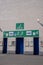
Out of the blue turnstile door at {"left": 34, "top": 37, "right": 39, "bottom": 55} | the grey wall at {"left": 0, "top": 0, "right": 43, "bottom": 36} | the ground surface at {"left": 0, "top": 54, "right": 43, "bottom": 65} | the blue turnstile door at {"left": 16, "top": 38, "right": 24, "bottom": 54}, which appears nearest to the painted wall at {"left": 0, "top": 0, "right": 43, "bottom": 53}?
the grey wall at {"left": 0, "top": 0, "right": 43, "bottom": 36}

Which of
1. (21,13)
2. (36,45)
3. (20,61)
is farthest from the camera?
(21,13)

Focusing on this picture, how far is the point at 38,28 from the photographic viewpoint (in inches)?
1106

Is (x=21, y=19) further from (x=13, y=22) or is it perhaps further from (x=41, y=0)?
(x=41, y=0)

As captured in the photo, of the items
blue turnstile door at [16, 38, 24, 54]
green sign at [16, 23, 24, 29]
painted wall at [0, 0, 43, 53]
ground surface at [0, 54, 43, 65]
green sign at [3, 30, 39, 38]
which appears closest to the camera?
ground surface at [0, 54, 43, 65]

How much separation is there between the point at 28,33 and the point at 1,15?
4913 mm

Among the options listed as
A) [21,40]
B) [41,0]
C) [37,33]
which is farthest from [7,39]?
[41,0]

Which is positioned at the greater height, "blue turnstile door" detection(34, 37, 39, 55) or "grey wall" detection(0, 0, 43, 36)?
"grey wall" detection(0, 0, 43, 36)

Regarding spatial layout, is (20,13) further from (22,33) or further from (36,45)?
(36,45)

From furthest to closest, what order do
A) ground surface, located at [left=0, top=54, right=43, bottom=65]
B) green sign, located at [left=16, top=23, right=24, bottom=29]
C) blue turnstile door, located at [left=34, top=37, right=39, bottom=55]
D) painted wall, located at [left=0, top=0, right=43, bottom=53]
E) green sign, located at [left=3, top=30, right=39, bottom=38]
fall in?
green sign, located at [left=16, top=23, right=24, bottom=29] < green sign, located at [left=3, top=30, right=39, bottom=38] < painted wall, located at [left=0, top=0, right=43, bottom=53] < blue turnstile door, located at [left=34, top=37, right=39, bottom=55] < ground surface, located at [left=0, top=54, right=43, bottom=65]

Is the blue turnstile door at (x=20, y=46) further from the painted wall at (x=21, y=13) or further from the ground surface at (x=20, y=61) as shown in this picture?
the ground surface at (x=20, y=61)

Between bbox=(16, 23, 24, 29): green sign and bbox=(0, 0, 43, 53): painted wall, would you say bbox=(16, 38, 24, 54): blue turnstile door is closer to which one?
bbox=(16, 23, 24, 29): green sign

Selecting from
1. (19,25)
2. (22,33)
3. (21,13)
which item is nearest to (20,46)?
(22,33)

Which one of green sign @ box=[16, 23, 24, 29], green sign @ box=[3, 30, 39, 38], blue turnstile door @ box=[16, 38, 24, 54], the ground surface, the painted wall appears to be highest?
the painted wall

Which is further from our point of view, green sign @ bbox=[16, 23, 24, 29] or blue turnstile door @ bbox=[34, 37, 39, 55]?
green sign @ bbox=[16, 23, 24, 29]
